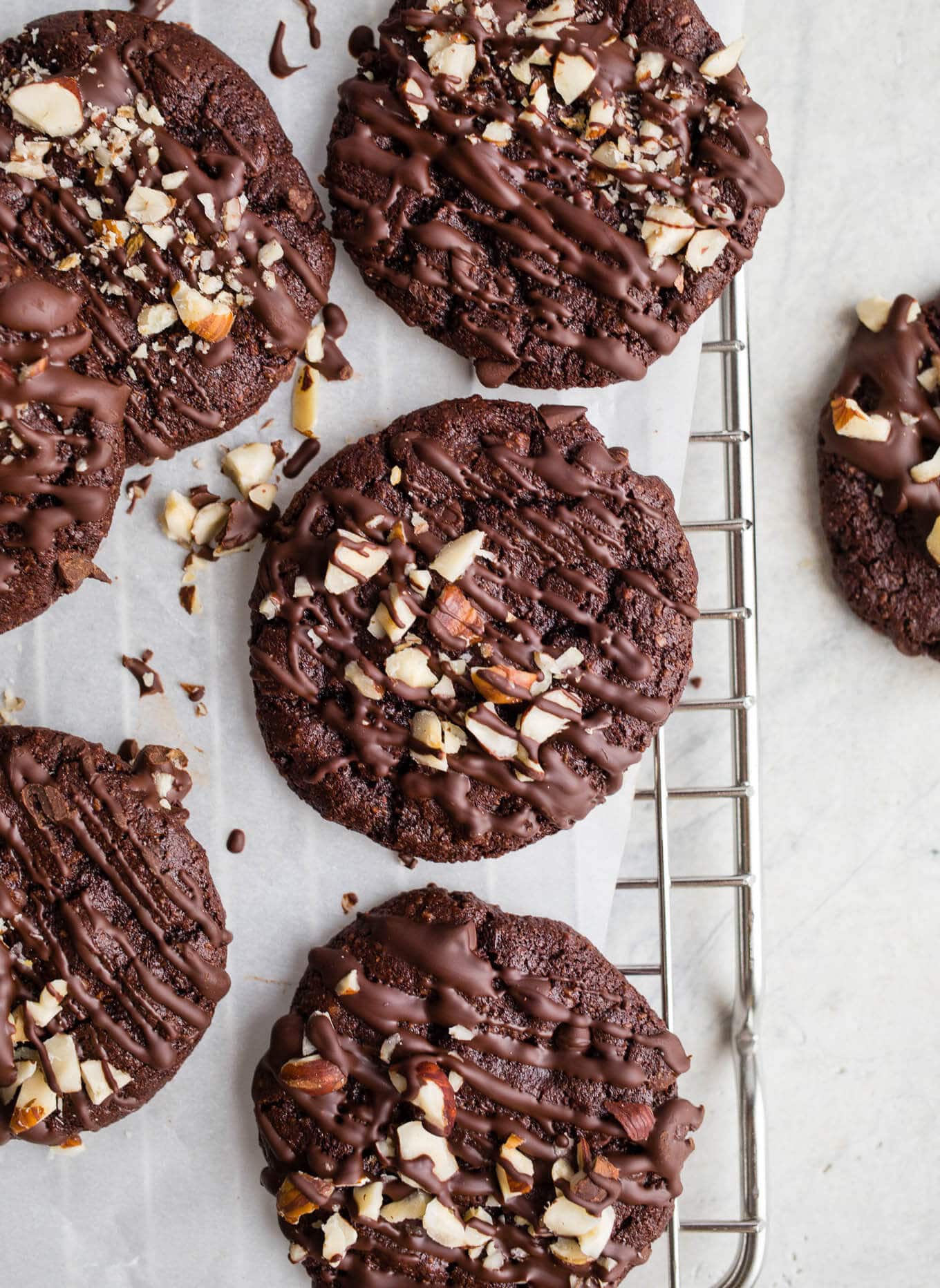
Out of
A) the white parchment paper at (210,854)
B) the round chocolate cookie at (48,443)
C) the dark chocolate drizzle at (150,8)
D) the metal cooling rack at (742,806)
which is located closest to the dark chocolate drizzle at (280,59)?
the dark chocolate drizzle at (150,8)

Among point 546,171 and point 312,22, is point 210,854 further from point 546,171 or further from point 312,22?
point 312,22

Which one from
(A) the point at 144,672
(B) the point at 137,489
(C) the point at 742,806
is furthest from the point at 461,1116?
(B) the point at 137,489

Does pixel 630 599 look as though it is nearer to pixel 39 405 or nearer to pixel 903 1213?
pixel 39 405

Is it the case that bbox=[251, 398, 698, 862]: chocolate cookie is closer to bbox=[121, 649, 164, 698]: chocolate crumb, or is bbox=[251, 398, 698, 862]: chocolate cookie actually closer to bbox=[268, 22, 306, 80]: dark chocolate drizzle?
bbox=[121, 649, 164, 698]: chocolate crumb

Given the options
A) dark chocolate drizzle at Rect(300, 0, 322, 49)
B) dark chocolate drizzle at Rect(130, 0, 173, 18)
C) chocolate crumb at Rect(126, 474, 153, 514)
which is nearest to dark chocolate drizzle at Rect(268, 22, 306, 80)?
dark chocolate drizzle at Rect(300, 0, 322, 49)

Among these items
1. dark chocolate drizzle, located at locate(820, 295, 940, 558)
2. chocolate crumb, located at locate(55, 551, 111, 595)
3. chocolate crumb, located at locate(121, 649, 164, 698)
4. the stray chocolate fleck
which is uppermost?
dark chocolate drizzle, located at locate(820, 295, 940, 558)

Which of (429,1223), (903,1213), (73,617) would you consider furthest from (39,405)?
(903,1213)
